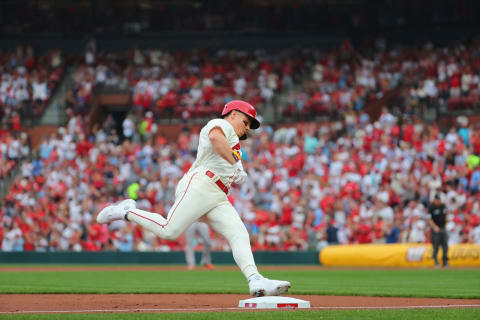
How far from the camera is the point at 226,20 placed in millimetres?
36500

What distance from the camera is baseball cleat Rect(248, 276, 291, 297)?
28.9 ft

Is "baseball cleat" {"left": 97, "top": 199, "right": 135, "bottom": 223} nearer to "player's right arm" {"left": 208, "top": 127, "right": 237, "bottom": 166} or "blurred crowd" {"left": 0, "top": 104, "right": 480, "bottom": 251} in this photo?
"player's right arm" {"left": 208, "top": 127, "right": 237, "bottom": 166}

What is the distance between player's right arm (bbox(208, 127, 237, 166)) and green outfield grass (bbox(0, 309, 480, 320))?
5.38ft

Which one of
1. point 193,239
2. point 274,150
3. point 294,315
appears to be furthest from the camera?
point 274,150

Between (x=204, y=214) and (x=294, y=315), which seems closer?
(x=294, y=315)

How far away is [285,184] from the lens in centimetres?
2667

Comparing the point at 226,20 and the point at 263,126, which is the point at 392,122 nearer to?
the point at 263,126

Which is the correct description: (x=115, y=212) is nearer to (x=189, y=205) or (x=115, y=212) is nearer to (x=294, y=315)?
(x=189, y=205)

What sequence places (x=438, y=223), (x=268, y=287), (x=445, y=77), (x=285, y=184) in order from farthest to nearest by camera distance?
(x=445, y=77) < (x=285, y=184) < (x=438, y=223) < (x=268, y=287)

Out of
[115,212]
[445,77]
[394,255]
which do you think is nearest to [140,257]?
[394,255]

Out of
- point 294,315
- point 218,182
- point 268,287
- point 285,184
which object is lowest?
point 294,315

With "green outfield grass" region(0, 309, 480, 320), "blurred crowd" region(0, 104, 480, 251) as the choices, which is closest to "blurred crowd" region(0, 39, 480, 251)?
"blurred crowd" region(0, 104, 480, 251)

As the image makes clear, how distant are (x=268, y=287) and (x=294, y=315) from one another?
0.84 m

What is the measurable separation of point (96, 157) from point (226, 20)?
9709 millimetres
